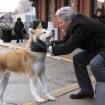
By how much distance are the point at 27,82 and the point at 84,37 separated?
9.39 feet

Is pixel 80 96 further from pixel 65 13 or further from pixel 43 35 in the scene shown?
pixel 65 13

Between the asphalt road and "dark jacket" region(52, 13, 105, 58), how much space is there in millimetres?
1252

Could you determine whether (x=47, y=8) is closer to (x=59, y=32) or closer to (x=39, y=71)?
(x=59, y=32)

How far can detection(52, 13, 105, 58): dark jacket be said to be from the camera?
4.06 meters

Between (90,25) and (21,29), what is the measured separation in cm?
1470

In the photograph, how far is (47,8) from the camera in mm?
18516

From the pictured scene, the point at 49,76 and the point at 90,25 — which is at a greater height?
the point at 90,25

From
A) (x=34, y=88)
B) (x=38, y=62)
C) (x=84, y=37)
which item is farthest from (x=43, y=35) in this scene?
(x=34, y=88)

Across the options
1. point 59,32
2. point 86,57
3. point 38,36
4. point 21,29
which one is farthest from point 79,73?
point 21,29

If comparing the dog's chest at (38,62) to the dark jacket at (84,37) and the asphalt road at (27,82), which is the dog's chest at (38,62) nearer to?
the dark jacket at (84,37)

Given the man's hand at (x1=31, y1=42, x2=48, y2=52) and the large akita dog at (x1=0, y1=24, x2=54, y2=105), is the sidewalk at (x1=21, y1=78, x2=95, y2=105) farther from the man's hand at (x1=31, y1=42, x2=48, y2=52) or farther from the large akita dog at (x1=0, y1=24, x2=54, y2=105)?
the man's hand at (x1=31, y1=42, x2=48, y2=52)

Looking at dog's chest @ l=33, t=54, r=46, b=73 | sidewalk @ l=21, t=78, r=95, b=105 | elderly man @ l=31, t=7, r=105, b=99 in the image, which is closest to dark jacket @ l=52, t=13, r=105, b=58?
elderly man @ l=31, t=7, r=105, b=99

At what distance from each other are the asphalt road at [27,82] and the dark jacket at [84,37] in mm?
1252

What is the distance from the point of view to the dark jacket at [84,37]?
406 centimetres
